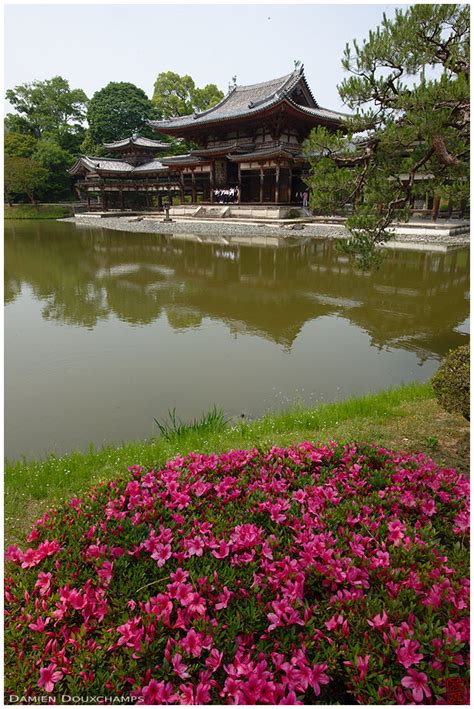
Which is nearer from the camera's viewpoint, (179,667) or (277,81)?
(179,667)

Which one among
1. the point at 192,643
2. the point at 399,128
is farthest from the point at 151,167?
the point at 192,643

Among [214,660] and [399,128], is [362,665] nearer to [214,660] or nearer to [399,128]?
[214,660]

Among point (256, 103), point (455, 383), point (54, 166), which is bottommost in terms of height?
point (455, 383)

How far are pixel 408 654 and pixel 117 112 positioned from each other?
69.2 m

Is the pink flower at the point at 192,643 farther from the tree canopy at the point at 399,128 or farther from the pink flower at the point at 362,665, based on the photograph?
the tree canopy at the point at 399,128

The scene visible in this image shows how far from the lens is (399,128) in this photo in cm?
592

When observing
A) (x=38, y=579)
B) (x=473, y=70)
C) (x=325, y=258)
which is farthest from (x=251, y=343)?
(x=325, y=258)

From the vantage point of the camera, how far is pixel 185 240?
2688 centimetres

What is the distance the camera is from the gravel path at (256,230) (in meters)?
22.8

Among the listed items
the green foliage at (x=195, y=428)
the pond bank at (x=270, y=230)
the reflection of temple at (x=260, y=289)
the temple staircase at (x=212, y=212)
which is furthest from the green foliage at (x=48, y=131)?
the green foliage at (x=195, y=428)

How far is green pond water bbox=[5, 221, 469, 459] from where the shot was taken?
21.7 ft

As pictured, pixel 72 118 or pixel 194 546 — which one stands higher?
pixel 72 118

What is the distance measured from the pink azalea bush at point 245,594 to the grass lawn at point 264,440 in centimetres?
104

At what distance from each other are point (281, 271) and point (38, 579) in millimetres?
15003
